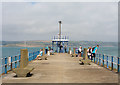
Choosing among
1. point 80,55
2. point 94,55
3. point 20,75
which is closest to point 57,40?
point 80,55

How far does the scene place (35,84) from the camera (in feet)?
29.9

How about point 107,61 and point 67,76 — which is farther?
point 107,61

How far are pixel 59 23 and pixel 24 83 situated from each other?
46.2 m

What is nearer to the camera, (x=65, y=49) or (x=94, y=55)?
(x=94, y=55)

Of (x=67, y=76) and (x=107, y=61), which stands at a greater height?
(x=107, y=61)

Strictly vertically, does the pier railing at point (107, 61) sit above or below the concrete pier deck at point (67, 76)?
above

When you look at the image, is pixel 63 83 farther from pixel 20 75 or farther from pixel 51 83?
pixel 20 75

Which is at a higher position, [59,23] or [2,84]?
[59,23]

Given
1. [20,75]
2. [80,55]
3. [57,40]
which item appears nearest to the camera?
[20,75]

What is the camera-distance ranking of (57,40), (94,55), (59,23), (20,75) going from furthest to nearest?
1. (59,23)
2. (57,40)
3. (94,55)
4. (20,75)

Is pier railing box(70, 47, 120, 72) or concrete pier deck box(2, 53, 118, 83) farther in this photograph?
pier railing box(70, 47, 120, 72)

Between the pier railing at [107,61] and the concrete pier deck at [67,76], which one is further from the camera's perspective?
the pier railing at [107,61]

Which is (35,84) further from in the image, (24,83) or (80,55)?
(80,55)

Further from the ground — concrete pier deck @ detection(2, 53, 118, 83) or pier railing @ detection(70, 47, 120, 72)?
pier railing @ detection(70, 47, 120, 72)
